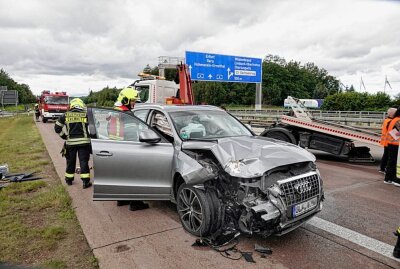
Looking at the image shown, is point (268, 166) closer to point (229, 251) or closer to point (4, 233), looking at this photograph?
point (229, 251)

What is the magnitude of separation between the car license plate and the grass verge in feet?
7.09

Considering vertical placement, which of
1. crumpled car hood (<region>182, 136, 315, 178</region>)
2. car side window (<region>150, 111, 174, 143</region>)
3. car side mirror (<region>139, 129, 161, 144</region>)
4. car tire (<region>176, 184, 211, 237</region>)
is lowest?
car tire (<region>176, 184, 211, 237</region>)

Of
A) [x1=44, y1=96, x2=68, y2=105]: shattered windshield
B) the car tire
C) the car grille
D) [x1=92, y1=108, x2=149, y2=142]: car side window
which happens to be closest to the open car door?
[x1=92, y1=108, x2=149, y2=142]: car side window

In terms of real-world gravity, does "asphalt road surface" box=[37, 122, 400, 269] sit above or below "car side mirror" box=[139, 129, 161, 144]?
below

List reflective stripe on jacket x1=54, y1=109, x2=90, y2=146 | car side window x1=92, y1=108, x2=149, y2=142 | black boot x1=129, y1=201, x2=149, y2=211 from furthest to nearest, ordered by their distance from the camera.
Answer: reflective stripe on jacket x1=54, y1=109, x2=90, y2=146 < black boot x1=129, y1=201, x2=149, y2=211 < car side window x1=92, y1=108, x2=149, y2=142

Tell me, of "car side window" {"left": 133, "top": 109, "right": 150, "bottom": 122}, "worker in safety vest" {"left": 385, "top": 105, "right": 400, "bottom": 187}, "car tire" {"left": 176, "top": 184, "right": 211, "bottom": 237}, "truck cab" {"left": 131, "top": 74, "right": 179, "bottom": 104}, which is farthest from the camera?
"truck cab" {"left": 131, "top": 74, "right": 179, "bottom": 104}

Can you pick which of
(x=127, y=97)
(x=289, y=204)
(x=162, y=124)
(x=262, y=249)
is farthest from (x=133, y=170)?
(x=127, y=97)

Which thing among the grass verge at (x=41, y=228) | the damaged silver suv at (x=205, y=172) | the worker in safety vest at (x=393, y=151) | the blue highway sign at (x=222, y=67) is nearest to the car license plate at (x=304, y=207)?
the damaged silver suv at (x=205, y=172)

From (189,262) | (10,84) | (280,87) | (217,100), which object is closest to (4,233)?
(189,262)

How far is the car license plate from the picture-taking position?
347 cm

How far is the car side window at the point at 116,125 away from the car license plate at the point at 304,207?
90.1 inches

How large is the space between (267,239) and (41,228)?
115 inches

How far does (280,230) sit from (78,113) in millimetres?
4465

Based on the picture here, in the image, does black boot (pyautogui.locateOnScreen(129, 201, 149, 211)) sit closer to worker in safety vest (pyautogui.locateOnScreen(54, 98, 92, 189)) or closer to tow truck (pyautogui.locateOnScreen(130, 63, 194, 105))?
worker in safety vest (pyautogui.locateOnScreen(54, 98, 92, 189))
